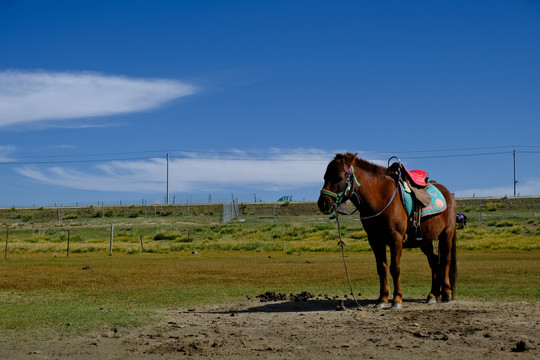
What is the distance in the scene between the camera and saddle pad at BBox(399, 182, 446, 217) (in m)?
12.2

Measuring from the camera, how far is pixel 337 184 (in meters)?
11.3

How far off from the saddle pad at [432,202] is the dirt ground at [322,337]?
6.19 feet

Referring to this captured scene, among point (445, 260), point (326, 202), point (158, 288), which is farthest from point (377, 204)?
point (158, 288)

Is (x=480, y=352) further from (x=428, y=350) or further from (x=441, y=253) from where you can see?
(x=441, y=253)

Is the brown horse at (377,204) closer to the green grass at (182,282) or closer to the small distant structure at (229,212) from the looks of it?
the green grass at (182,282)

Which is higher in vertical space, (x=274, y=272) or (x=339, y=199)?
(x=339, y=199)

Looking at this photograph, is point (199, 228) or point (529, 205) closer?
point (199, 228)

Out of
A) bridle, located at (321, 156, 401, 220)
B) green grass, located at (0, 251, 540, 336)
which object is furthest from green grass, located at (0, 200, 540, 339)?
bridle, located at (321, 156, 401, 220)

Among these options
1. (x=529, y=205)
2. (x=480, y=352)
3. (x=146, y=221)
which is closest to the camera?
(x=480, y=352)

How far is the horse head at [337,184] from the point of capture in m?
11.1

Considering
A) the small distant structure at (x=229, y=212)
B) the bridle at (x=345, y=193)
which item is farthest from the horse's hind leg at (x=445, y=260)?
the small distant structure at (x=229, y=212)

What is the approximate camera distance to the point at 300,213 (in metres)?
92.3

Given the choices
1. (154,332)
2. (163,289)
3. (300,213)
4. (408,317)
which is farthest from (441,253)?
(300,213)

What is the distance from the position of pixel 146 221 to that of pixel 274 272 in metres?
55.4
